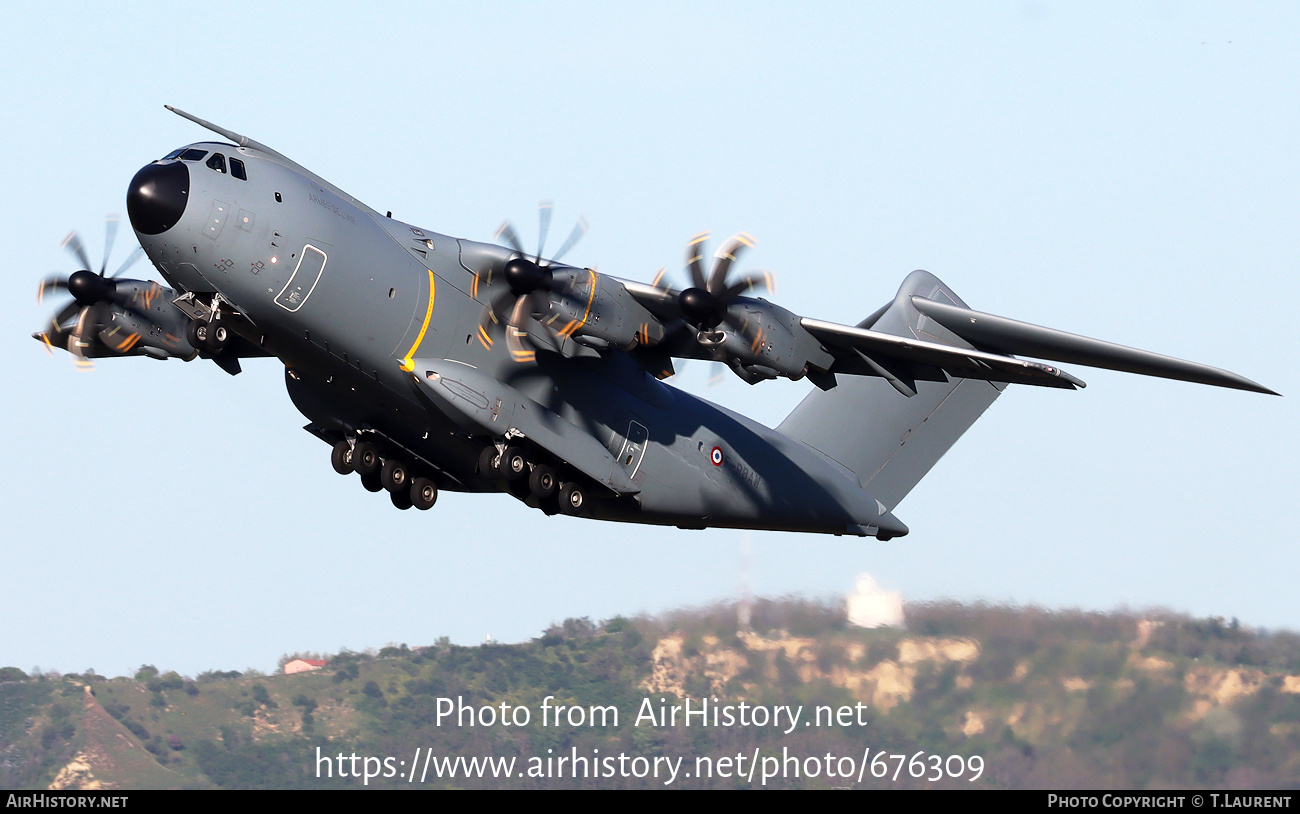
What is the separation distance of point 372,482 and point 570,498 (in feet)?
8.04

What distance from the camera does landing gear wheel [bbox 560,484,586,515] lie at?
17172 millimetres

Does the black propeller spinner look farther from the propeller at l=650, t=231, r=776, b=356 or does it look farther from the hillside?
the hillside

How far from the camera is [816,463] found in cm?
1958

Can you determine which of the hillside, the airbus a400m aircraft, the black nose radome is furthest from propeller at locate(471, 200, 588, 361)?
the hillside

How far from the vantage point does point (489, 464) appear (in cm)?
1662

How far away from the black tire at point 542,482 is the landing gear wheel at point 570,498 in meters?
0.15

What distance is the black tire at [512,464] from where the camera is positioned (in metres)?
16.6

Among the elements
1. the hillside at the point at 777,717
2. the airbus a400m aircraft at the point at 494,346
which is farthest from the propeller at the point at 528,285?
the hillside at the point at 777,717

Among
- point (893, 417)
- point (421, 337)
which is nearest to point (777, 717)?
point (893, 417)

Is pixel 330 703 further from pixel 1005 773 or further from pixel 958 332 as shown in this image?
pixel 958 332

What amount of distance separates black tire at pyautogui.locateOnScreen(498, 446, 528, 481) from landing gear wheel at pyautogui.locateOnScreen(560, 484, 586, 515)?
612 millimetres

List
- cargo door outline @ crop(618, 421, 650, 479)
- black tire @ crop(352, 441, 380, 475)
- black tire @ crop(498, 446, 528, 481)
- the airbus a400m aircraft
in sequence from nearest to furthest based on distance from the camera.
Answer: the airbus a400m aircraft → black tire @ crop(498, 446, 528, 481) → cargo door outline @ crop(618, 421, 650, 479) → black tire @ crop(352, 441, 380, 475)

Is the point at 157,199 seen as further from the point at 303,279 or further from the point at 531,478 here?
the point at 531,478

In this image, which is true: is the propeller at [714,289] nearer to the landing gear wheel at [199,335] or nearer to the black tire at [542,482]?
the black tire at [542,482]
